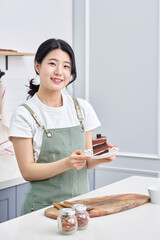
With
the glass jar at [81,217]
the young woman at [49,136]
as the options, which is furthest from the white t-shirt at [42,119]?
the glass jar at [81,217]

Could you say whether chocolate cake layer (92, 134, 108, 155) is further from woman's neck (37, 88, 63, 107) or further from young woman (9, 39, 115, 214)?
woman's neck (37, 88, 63, 107)

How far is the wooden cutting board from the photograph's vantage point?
1490mm

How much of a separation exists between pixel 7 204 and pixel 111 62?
5.86ft

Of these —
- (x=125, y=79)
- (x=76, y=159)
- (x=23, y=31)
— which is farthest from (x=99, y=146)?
(x=125, y=79)

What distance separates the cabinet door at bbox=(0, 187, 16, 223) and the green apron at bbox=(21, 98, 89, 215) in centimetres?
60

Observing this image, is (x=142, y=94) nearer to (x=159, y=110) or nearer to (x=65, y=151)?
(x=159, y=110)

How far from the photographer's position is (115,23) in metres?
3.64

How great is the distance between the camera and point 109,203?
162 cm

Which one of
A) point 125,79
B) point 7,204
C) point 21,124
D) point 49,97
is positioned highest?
point 125,79

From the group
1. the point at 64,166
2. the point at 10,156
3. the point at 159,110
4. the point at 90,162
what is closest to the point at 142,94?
the point at 159,110

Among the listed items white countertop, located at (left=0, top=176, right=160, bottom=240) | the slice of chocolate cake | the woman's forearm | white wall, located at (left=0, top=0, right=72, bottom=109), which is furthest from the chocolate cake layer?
white wall, located at (left=0, top=0, right=72, bottom=109)

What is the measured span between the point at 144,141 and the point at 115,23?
3.75 ft

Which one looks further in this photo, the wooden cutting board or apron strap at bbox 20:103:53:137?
apron strap at bbox 20:103:53:137

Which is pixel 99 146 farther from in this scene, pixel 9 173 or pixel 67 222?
pixel 9 173
